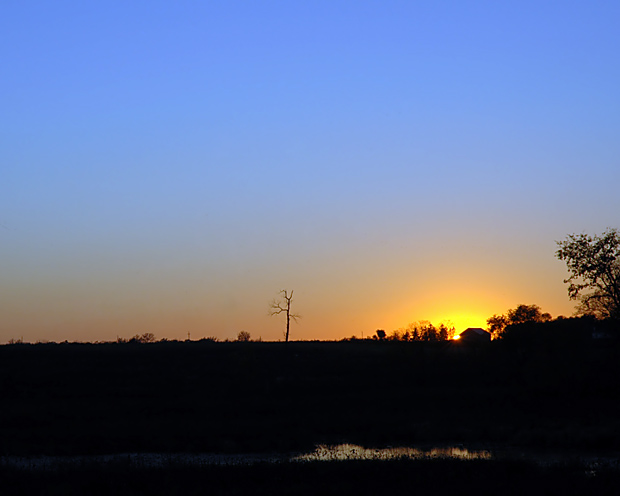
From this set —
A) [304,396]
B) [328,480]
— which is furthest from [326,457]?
[304,396]

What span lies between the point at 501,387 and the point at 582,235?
1788 centimetres

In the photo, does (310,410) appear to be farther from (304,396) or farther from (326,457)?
(326,457)

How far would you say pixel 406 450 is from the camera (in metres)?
35.5

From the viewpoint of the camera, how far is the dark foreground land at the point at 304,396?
41000 mm

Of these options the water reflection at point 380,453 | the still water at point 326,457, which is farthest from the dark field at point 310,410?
the water reflection at point 380,453

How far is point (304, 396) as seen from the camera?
64.1 m

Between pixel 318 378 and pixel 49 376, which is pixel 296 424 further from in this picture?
pixel 49 376

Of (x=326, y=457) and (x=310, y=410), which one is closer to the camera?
(x=326, y=457)

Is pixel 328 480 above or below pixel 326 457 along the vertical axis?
above

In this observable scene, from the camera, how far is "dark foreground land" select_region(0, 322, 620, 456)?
135 ft

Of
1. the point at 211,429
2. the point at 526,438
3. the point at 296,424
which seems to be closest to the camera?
the point at 526,438

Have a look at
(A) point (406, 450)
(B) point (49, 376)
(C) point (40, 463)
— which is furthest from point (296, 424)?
(B) point (49, 376)

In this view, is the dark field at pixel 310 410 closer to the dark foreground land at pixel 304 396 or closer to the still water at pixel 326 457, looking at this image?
the dark foreground land at pixel 304 396

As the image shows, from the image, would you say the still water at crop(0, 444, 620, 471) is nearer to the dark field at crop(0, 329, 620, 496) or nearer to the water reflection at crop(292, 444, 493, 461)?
the water reflection at crop(292, 444, 493, 461)
